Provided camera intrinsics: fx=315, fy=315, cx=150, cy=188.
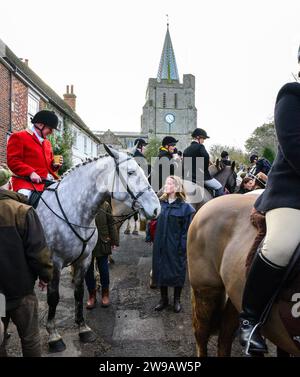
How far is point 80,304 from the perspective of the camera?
4.14 meters

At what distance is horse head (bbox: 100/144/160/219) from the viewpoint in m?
3.90

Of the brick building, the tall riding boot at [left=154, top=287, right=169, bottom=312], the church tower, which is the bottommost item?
the tall riding boot at [left=154, top=287, right=169, bottom=312]

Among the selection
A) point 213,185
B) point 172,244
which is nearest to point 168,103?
point 213,185

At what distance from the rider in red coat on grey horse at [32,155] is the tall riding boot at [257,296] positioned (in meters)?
2.96

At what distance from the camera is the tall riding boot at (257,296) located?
2.06 m

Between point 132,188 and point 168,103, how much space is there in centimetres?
8682

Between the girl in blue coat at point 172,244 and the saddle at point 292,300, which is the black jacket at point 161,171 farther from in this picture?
the saddle at point 292,300

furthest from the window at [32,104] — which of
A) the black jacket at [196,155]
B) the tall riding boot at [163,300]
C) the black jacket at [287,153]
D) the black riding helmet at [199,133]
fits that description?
the black jacket at [287,153]

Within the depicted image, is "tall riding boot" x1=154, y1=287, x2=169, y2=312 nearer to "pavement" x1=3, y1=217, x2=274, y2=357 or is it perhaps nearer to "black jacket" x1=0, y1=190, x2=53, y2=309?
"pavement" x1=3, y1=217, x2=274, y2=357

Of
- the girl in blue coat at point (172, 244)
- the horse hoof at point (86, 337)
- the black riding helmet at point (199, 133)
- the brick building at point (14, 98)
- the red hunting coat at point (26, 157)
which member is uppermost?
the brick building at point (14, 98)

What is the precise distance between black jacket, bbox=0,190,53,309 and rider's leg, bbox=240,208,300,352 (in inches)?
66.7

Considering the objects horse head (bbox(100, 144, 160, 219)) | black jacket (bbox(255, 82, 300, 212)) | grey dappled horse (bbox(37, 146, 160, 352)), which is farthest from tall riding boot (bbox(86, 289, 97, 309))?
black jacket (bbox(255, 82, 300, 212))

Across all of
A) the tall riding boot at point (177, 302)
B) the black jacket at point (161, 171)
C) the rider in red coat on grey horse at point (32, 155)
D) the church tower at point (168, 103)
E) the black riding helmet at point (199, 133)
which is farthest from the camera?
the church tower at point (168, 103)
